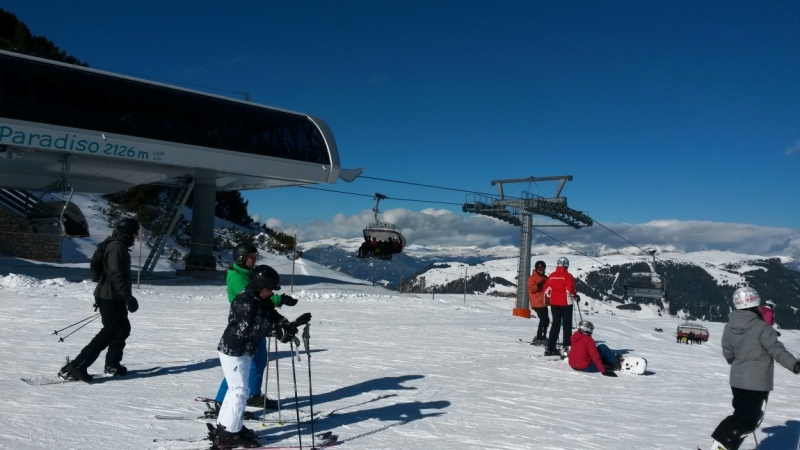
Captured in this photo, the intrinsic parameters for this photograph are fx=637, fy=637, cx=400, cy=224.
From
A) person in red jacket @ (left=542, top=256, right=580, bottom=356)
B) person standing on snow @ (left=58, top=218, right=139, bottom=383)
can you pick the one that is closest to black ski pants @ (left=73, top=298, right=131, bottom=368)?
person standing on snow @ (left=58, top=218, right=139, bottom=383)

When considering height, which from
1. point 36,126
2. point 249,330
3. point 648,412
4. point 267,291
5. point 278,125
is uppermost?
point 278,125

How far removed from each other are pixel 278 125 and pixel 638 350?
14562mm

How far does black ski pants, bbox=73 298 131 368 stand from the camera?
7234 millimetres

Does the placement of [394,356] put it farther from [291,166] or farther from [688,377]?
[291,166]

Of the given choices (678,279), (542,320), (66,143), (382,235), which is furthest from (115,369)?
(678,279)

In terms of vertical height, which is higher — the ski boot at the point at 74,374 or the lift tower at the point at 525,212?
the lift tower at the point at 525,212

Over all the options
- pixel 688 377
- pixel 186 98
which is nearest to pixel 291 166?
pixel 186 98

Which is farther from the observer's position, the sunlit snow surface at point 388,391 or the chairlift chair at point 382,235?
the chairlift chair at point 382,235

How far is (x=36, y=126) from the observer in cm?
1745

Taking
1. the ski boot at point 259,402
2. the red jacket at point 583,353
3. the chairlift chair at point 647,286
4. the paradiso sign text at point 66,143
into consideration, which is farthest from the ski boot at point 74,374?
the chairlift chair at point 647,286

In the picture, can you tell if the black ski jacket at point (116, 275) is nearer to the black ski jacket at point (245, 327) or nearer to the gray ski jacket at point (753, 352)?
the black ski jacket at point (245, 327)

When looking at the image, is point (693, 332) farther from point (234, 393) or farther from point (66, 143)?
point (66, 143)

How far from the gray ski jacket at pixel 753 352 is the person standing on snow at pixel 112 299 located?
6.09 m

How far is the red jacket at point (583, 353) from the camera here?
32.5 feet
